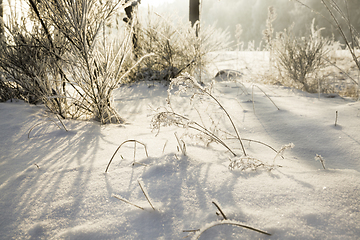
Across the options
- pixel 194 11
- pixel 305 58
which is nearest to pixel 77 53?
pixel 194 11

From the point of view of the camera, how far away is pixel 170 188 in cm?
70

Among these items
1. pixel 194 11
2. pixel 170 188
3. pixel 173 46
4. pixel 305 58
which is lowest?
pixel 170 188

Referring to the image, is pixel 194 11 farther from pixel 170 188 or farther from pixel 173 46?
pixel 170 188

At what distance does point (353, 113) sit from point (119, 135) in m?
1.63

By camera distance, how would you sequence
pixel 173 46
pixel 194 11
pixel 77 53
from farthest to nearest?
1. pixel 194 11
2. pixel 173 46
3. pixel 77 53

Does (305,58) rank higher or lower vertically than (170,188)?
higher

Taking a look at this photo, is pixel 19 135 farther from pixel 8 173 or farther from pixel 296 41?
pixel 296 41

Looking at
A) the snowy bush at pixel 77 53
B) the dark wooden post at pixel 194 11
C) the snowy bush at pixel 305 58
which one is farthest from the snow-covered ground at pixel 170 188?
the dark wooden post at pixel 194 11

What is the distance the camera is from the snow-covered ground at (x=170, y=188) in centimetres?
54

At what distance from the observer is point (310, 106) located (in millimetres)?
1848

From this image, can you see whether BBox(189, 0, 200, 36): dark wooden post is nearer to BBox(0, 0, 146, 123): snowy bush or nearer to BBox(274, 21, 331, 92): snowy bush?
BBox(274, 21, 331, 92): snowy bush

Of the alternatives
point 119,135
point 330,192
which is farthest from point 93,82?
point 330,192

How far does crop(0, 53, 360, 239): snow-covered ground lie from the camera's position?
0.54 metres

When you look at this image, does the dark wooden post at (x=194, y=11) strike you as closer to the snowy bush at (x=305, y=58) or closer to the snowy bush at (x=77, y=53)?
the snowy bush at (x=305, y=58)
